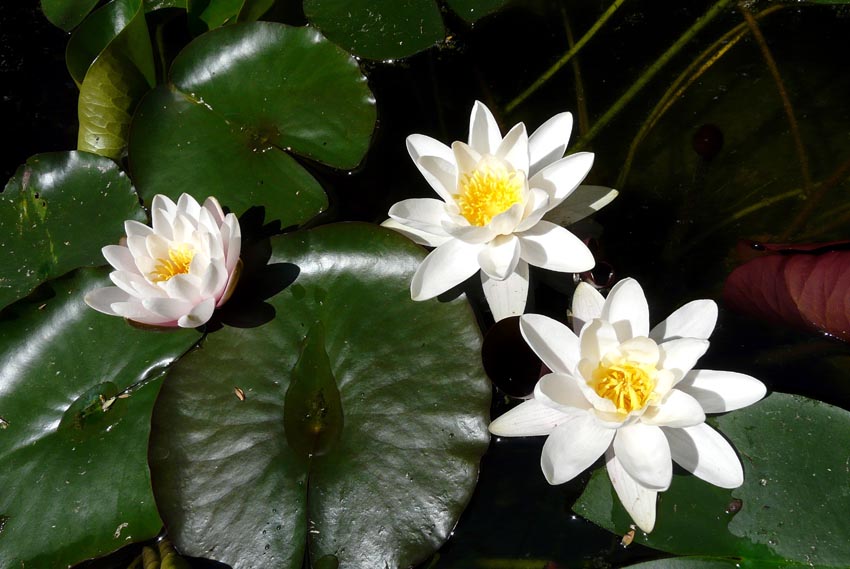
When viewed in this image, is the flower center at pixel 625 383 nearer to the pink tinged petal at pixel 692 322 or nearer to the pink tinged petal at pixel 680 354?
the pink tinged petal at pixel 680 354

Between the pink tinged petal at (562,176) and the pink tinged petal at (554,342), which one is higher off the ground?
the pink tinged petal at (562,176)

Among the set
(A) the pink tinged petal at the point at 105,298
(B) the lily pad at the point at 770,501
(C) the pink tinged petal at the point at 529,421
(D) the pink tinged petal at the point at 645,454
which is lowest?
(B) the lily pad at the point at 770,501

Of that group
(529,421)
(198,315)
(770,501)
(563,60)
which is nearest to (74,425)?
(198,315)

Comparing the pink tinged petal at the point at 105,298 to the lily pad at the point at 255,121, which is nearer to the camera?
the pink tinged petal at the point at 105,298

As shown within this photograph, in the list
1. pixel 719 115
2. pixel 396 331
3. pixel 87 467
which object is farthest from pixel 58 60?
pixel 719 115

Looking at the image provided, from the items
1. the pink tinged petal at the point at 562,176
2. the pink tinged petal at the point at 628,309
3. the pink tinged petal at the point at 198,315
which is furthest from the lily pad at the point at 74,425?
the pink tinged petal at the point at 628,309

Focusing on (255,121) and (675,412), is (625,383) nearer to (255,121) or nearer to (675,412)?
(675,412)
